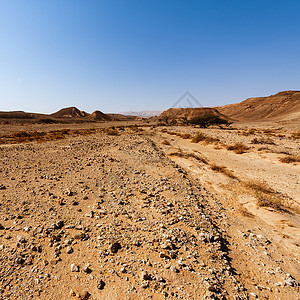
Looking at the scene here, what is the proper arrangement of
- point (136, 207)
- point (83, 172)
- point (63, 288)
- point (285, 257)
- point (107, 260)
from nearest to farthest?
point (63, 288), point (107, 260), point (285, 257), point (136, 207), point (83, 172)

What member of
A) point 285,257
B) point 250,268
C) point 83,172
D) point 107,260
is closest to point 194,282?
point 250,268

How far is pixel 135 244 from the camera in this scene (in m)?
3.38

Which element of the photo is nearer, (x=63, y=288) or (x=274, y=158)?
(x=63, y=288)

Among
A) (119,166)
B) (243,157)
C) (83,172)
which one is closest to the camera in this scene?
(83,172)

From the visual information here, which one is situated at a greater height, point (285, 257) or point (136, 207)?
point (136, 207)

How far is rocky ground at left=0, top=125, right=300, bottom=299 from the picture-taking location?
2600mm

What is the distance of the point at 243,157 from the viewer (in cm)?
1227

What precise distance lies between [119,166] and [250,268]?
21.3 ft

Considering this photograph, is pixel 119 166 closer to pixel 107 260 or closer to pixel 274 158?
pixel 107 260

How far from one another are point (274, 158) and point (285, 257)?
1010cm

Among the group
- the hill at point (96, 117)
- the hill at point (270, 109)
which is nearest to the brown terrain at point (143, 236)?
the hill at point (270, 109)

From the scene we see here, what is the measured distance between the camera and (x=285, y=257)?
137 inches

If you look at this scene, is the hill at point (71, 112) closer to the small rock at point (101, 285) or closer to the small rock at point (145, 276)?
the small rock at point (101, 285)

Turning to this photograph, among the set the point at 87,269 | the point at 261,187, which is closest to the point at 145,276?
the point at 87,269
